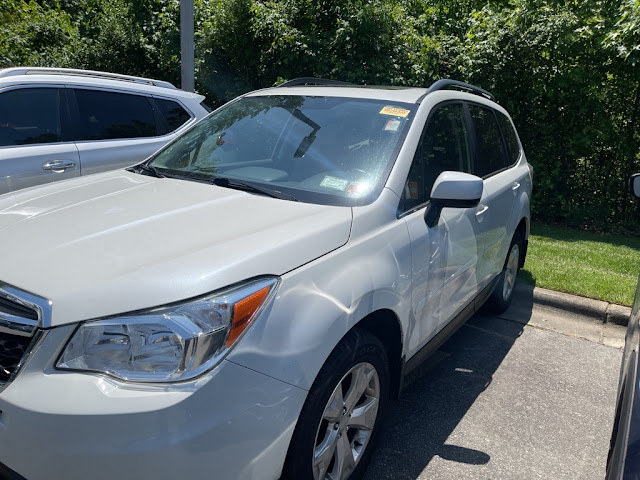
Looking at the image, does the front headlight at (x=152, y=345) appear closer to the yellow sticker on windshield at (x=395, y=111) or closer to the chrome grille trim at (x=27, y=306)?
the chrome grille trim at (x=27, y=306)

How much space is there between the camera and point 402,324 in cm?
267

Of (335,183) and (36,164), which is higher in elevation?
(335,183)

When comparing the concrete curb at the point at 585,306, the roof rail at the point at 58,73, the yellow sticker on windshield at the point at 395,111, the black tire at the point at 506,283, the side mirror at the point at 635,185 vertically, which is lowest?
the concrete curb at the point at 585,306

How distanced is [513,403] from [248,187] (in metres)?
2.13

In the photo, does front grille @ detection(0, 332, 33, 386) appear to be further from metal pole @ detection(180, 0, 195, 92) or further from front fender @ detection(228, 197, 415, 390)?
metal pole @ detection(180, 0, 195, 92)

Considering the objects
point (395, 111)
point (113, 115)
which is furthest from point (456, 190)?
point (113, 115)

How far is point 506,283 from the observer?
4.88 m

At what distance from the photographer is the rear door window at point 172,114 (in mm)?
5832

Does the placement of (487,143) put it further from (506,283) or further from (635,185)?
(506,283)

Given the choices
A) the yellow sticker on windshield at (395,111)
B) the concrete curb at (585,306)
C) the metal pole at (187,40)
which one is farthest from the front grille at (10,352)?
the metal pole at (187,40)

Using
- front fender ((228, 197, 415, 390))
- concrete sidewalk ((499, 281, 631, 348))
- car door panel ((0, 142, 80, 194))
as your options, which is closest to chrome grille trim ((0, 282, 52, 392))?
front fender ((228, 197, 415, 390))

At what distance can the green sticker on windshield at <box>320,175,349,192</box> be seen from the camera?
2.75 meters

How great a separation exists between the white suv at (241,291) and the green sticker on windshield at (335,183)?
0.04 feet

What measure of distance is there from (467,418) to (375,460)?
2.41ft
